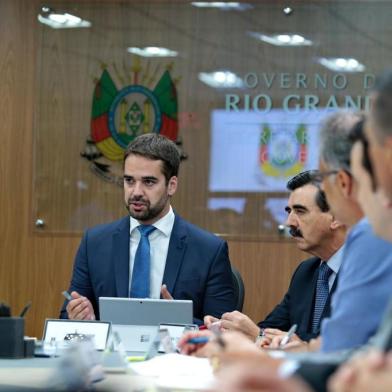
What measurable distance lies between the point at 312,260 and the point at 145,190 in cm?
85

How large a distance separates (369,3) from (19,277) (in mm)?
2941

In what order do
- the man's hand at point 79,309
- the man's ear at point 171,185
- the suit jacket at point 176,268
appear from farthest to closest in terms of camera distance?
the man's ear at point 171,185 → the suit jacket at point 176,268 → the man's hand at point 79,309

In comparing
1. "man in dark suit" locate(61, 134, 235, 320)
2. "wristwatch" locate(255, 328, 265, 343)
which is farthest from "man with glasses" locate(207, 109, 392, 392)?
"man in dark suit" locate(61, 134, 235, 320)

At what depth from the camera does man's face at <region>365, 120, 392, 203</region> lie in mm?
2049

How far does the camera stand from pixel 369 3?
6.60 metres

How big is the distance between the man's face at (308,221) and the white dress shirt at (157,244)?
1.92 feet

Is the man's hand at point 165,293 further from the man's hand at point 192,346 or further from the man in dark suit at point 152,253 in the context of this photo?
the man's hand at point 192,346

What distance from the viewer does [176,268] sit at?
463 centimetres

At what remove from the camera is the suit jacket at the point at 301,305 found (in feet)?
14.1

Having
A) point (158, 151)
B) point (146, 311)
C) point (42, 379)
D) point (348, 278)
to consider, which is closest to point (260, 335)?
point (146, 311)

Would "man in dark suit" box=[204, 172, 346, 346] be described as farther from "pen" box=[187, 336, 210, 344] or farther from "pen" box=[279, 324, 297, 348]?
"pen" box=[187, 336, 210, 344]

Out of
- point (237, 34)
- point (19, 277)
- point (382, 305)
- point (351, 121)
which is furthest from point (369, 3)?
point (382, 305)

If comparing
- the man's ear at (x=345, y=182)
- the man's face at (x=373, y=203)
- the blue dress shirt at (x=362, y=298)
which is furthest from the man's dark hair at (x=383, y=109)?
the man's ear at (x=345, y=182)

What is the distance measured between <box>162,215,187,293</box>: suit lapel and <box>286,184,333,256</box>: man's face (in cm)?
52
